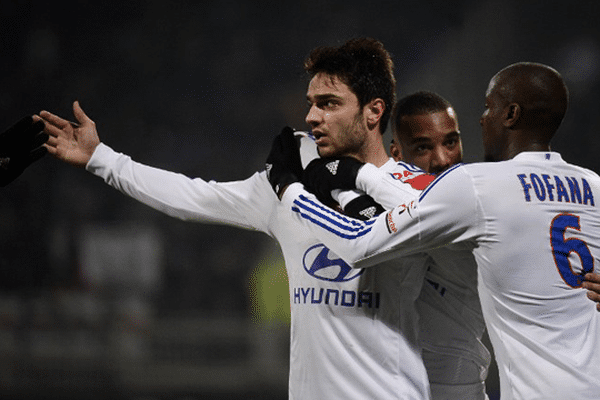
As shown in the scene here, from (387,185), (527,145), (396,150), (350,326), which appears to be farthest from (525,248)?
(396,150)

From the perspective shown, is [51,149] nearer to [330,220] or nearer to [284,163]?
[284,163]

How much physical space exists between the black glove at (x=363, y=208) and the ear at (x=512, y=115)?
429mm

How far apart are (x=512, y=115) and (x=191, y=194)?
1.07 m

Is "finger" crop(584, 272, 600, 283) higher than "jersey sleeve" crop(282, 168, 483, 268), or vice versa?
"jersey sleeve" crop(282, 168, 483, 268)

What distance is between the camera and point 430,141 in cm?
290

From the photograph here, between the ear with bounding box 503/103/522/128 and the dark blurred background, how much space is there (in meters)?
4.97

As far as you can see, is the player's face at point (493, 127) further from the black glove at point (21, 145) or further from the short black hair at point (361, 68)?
the black glove at point (21, 145)

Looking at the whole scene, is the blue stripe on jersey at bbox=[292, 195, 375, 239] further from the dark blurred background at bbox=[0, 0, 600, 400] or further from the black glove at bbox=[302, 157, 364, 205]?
the dark blurred background at bbox=[0, 0, 600, 400]

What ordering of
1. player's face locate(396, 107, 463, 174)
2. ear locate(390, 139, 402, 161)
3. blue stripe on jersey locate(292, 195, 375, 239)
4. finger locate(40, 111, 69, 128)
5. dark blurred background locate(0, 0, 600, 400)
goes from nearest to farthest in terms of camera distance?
1. blue stripe on jersey locate(292, 195, 375, 239)
2. finger locate(40, 111, 69, 128)
3. player's face locate(396, 107, 463, 174)
4. ear locate(390, 139, 402, 161)
5. dark blurred background locate(0, 0, 600, 400)

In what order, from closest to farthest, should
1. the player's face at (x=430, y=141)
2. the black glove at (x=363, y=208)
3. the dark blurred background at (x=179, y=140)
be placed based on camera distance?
1. the black glove at (x=363, y=208)
2. the player's face at (x=430, y=141)
3. the dark blurred background at (x=179, y=140)

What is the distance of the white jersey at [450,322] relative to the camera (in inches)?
87.0

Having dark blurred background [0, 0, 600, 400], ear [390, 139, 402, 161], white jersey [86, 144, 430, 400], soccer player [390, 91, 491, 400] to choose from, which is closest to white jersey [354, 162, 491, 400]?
soccer player [390, 91, 491, 400]

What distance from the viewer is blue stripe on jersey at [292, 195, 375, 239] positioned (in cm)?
195

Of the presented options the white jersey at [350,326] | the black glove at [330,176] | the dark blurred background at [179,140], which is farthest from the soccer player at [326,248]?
the dark blurred background at [179,140]
